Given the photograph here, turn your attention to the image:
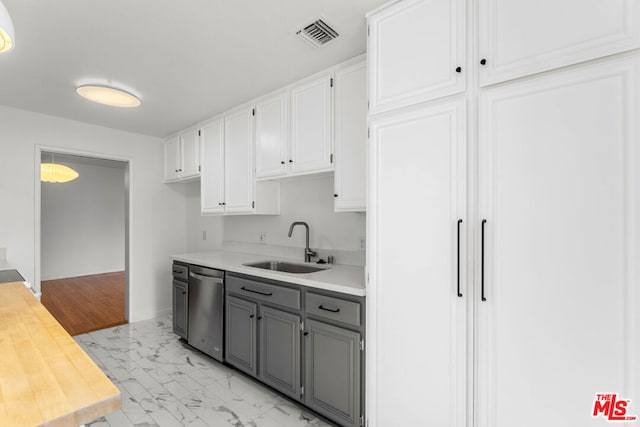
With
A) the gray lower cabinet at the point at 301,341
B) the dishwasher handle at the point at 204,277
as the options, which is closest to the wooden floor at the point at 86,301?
the dishwasher handle at the point at 204,277

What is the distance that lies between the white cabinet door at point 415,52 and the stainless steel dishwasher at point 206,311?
2107 millimetres

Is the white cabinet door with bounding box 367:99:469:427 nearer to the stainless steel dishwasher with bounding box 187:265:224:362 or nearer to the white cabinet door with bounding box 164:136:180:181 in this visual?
the stainless steel dishwasher with bounding box 187:265:224:362

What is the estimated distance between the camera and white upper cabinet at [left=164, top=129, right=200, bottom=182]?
3764 mm

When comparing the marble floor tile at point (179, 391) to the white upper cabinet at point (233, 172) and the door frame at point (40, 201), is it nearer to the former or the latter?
the door frame at point (40, 201)

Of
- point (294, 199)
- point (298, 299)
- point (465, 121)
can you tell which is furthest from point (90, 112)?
point (465, 121)

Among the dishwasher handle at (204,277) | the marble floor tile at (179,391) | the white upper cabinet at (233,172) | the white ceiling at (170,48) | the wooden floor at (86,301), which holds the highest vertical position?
the white ceiling at (170,48)

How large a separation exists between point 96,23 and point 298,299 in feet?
6.83

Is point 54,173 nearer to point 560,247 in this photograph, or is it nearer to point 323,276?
point 323,276

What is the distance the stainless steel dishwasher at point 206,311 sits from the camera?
281 centimetres

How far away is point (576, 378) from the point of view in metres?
1.11

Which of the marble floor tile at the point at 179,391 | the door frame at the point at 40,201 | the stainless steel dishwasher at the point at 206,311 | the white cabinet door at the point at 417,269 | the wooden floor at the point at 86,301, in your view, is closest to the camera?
the white cabinet door at the point at 417,269

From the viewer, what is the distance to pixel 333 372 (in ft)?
6.35

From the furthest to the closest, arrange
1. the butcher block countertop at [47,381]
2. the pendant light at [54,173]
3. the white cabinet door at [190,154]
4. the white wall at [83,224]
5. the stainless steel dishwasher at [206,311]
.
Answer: the white wall at [83,224] < the pendant light at [54,173] < the white cabinet door at [190,154] < the stainless steel dishwasher at [206,311] < the butcher block countertop at [47,381]

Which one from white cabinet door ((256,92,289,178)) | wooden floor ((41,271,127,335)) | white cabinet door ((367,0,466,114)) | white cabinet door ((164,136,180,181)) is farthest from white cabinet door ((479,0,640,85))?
wooden floor ((41,271,127,335))
